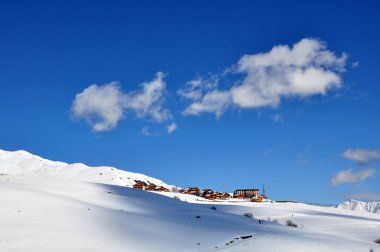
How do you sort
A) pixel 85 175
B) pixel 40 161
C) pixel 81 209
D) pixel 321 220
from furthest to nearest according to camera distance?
1. pixel 40 161
2. pixel 85 175
3. pixel 321 220
4. pixel 81 209

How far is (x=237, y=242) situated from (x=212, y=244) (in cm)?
110

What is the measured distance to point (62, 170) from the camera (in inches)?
5094

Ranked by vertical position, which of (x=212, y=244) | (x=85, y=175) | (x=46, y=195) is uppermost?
(x=85, y=175)

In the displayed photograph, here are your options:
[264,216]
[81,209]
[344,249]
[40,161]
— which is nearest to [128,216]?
[81,209]

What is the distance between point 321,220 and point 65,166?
10532 centimetres

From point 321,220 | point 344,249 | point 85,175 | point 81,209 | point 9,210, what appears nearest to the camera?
point 344,249

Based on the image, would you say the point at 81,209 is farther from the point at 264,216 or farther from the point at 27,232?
the point at 264,216

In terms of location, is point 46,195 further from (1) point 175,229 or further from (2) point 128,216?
(1) point 175,229

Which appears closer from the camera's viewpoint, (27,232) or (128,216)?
(27,232)

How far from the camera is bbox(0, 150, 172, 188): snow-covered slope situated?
110088mm

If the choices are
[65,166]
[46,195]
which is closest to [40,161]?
[65,166]

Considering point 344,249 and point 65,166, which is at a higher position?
point 65,166

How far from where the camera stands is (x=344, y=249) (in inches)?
699

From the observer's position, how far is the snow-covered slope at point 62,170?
361 feet
